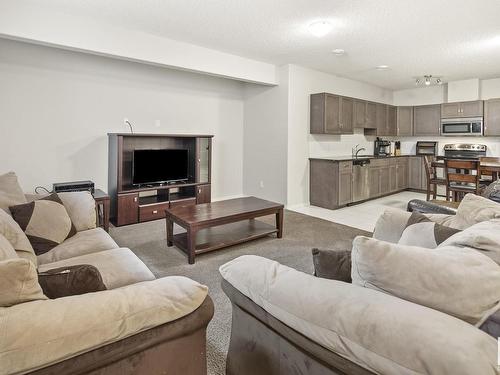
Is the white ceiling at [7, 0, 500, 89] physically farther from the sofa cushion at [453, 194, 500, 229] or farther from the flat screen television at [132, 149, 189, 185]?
the sofa cushion at [453, 194, 500, 229]

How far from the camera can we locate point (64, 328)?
2.94 ft

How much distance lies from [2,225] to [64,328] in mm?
1366

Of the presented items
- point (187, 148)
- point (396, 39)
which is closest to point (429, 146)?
point (396, 39)

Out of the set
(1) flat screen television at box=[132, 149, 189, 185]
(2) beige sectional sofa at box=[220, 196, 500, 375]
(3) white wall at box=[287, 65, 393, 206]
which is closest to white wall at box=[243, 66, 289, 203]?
(3) white wall at box=[287, 65, 393, 206]

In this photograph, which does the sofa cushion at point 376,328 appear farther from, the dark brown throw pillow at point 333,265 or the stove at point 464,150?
the stove at point 464,150

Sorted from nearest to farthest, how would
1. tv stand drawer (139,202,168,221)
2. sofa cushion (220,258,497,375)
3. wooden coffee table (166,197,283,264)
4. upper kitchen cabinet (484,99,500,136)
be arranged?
sofa cushion (220,258,497,375) → wooden coffee table (166,197,283,264) → tv stand drawer (139,202,168,221) → upper kitchen cabinet (484,99,500,136)

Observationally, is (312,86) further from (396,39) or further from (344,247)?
(344,247)

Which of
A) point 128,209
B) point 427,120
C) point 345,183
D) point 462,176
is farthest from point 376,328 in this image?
point 427,120

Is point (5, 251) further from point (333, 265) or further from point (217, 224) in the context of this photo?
point (217, 224)

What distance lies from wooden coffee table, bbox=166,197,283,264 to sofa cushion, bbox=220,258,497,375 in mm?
2069

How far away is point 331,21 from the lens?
3666 mm

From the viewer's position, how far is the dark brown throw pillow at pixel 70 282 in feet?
3.72

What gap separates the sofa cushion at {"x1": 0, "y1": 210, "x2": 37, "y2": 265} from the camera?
6.15 feet

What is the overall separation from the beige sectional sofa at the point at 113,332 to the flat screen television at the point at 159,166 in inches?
152
